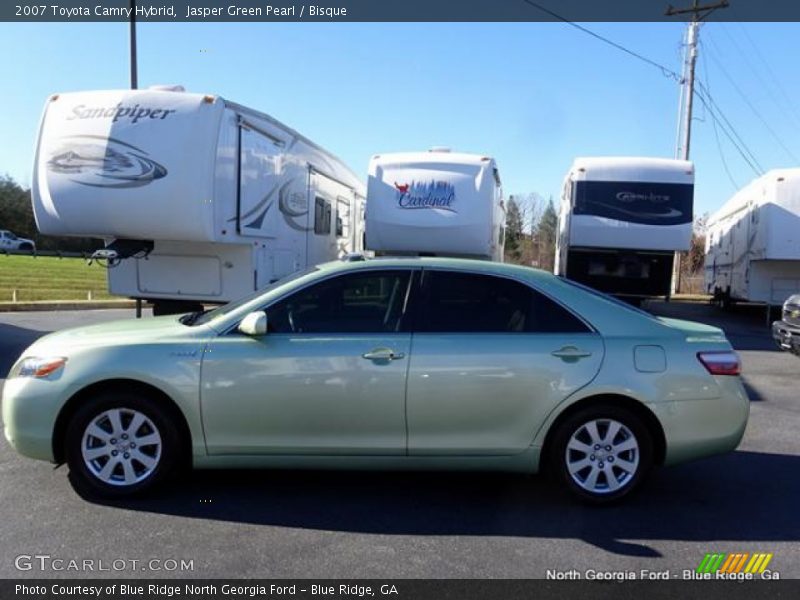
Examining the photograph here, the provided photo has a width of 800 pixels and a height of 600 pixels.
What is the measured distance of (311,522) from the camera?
3.94m

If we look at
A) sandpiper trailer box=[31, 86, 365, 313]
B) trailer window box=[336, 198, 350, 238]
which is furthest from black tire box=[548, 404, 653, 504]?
trailer window box=[336, 198, 350, 238]

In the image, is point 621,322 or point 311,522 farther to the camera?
point 621,322

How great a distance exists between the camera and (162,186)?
807 cm

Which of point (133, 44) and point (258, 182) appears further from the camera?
point (133, 44)

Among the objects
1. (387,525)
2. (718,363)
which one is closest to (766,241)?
(718,363)

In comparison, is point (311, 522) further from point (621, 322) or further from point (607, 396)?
point (621, 322)

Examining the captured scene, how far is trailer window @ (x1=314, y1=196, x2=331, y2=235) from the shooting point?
11.8 m

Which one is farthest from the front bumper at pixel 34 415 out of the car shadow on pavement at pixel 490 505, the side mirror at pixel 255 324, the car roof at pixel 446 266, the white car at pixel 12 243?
the white car at pixel 12 243

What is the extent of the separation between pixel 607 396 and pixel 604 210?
32.0 ft

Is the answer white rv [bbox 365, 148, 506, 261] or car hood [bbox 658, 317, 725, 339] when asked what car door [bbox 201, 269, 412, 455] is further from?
white rv [bbox 365, 148, 506, 261]

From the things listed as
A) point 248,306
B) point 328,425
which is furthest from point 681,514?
point 248,306

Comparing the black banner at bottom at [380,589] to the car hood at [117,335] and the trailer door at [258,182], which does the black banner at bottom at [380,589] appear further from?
the trailer door at [258,182]

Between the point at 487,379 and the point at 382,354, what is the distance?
681mm

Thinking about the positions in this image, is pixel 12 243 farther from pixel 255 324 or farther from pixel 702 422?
pixel 702 422
